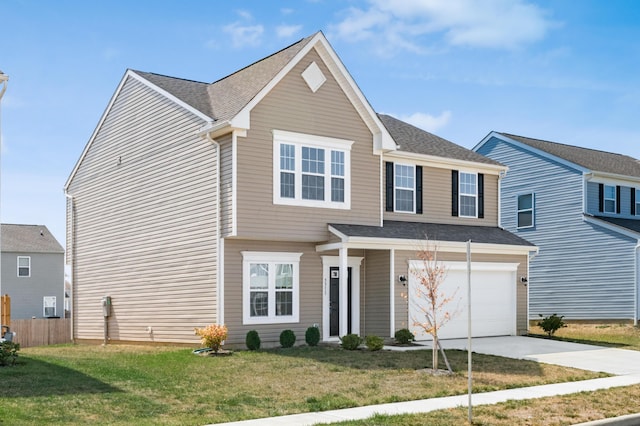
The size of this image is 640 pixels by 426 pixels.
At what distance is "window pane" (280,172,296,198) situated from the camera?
70.1 feet

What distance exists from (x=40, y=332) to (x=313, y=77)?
16080mm

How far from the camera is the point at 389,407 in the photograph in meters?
12.4

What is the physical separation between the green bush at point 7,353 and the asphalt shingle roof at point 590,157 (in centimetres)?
2472

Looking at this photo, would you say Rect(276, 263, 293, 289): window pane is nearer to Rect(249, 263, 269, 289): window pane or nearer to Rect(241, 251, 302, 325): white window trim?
Rect(241, 251, 302, 325): white window trim

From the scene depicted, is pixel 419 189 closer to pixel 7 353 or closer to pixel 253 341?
pixel 253 341

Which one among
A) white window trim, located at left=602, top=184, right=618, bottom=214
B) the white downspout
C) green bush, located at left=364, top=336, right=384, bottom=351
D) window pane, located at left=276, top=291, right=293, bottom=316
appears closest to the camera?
green bush, located at left=364, top=336, right=384, bottom=351

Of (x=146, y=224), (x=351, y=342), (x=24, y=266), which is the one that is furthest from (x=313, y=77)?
(x=24, y=266)

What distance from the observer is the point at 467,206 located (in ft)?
89.2

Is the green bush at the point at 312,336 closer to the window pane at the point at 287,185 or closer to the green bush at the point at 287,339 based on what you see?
the green bush at the point at 287,339

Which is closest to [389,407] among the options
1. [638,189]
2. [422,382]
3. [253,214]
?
[422,382]

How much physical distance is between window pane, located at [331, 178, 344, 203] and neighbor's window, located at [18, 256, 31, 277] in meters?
33.8

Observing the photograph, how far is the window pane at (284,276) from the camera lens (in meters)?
21.9

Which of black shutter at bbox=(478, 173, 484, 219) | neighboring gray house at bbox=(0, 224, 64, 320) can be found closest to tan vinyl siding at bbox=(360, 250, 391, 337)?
black shutter at bbox=(478, 173, 484, 219)

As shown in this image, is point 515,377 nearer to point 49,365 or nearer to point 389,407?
point 389,407
